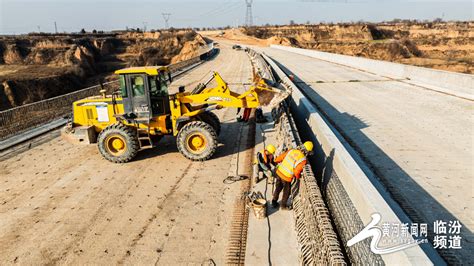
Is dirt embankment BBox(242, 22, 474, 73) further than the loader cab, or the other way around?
dirt embankment BBox(242, 22, 474, 73)

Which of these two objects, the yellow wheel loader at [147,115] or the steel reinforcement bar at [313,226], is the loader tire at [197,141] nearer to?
the yellow wheel loader at [147,115]

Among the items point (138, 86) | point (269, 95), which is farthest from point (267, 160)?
point (138, 86)

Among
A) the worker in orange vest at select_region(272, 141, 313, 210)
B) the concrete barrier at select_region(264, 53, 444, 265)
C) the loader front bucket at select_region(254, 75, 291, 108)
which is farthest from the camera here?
the loader front bucket at select_region(254, 75, 291, 108)

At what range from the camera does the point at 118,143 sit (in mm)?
8898

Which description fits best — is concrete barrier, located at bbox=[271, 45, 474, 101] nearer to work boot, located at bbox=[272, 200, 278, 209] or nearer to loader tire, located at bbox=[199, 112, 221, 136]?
loader tire, located at bbox=[199, 112, 221, 136]

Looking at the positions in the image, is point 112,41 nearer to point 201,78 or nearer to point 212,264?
point 201,78

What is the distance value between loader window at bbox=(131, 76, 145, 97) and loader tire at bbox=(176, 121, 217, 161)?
1.44 metres

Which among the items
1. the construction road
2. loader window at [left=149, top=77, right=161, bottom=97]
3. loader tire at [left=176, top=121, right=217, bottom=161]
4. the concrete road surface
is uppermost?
loader window at [left=149, top=77, right=161, bottom=97]

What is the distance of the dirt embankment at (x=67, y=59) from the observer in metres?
30.2

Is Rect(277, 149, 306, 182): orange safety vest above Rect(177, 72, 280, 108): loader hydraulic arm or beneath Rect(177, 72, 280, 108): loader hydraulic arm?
beneath

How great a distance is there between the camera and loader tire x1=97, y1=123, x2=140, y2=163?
8602 millimetres

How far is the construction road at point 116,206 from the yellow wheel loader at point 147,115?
529 mm

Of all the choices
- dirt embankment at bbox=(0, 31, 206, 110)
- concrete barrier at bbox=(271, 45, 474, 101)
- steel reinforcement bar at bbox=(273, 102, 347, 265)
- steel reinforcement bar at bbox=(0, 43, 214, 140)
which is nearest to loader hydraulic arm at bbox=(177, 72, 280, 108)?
steel reinforcement bar at bbox=(0, 43, 214, 140)

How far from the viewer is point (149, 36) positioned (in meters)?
82.9
